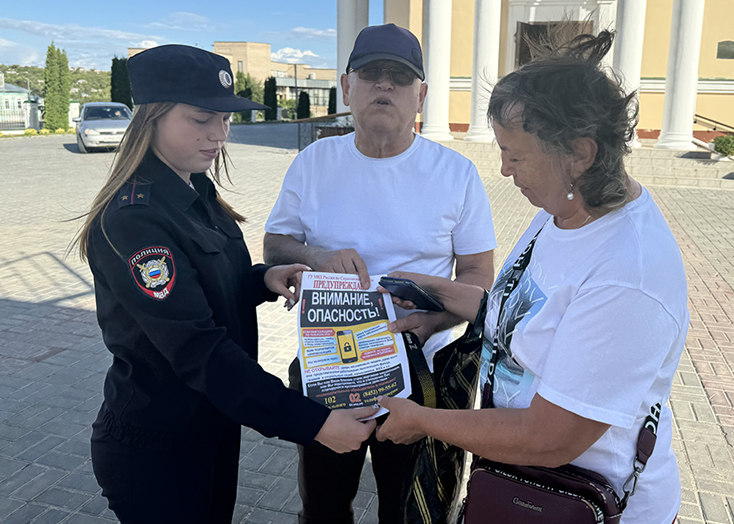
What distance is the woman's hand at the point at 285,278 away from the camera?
232 centimetres

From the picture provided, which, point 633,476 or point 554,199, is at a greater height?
point 554,199

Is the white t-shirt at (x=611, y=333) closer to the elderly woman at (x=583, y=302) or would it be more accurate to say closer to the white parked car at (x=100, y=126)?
the elderly woman at (x=583, y=302)

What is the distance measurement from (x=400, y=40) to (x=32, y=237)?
9.49 metres

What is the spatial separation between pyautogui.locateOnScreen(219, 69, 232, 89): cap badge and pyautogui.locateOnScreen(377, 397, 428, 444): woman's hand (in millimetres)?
1135


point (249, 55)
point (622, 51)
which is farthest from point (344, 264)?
point (249, 55)

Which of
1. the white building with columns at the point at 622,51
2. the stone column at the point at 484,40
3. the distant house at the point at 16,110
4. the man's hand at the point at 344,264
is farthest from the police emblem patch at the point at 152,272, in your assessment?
the distant house at the point at 16,110

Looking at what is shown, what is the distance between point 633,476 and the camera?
1.55m

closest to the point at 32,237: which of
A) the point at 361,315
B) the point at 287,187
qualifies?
the point at 287,187

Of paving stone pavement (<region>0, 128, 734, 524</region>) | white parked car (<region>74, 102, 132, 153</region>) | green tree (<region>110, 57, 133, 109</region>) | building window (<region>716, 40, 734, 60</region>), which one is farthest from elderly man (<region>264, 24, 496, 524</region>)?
green tree (<region>110, 57, 133, 109</region>)

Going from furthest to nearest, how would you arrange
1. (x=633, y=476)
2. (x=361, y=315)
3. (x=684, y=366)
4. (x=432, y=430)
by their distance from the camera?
1. (x=684, y=366)
2. (x=361, y=315)
3. (x=432, y=430)
4. (x=633, y=476)

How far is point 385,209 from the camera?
8.02ft

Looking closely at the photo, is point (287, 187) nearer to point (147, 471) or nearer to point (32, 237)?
point (147, 471)

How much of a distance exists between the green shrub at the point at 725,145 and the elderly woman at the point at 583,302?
1652 centimetres

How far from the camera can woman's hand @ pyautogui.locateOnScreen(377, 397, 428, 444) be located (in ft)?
5.88
